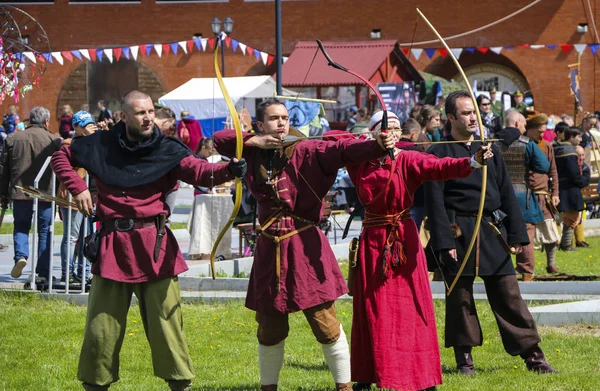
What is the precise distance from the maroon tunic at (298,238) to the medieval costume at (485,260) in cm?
100

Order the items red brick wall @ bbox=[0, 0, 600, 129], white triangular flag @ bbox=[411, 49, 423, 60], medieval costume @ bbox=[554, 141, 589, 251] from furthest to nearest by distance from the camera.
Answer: red brick wall @ bbox=[0, 0, 600, 129], white triangular flag @ bbox=[411, 49, 423, 60], medieval costume @ bbox=[554, 141, 589, 251]

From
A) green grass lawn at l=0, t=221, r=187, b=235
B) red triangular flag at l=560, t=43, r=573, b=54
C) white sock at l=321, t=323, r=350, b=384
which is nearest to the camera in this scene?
white sock at l=321, t=323, r=350, b=384

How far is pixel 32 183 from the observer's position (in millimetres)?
10484

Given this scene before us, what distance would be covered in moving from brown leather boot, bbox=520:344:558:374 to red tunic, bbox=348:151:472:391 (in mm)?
965

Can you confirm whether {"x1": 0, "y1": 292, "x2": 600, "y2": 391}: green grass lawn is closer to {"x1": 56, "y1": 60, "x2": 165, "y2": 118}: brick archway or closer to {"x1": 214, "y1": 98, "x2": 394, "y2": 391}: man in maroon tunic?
{"x1": 214, "y1": 98, "x2": 394, "y2": 391}: man in maroon tunic

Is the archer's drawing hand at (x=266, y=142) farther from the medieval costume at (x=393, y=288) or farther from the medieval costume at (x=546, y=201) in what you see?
the medieval costume at (x=546, y=201)

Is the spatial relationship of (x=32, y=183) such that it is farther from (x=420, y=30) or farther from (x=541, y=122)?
(x=420, y=30)

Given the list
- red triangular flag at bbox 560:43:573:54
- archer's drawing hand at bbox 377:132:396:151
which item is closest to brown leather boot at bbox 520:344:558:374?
archer's drawing hand at bbox 377:132:396:151

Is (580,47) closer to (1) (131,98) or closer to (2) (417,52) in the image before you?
(2) (417,52)

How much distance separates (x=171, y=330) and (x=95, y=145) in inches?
42.5

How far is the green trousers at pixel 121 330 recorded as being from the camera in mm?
5574

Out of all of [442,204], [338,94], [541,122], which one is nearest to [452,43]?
[338,94]

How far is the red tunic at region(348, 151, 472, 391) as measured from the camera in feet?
19.2

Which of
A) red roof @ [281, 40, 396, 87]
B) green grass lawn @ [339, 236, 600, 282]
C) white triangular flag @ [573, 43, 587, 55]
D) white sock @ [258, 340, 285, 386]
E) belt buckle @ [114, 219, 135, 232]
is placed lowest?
white sock @ [258, 340, 285, 386]
